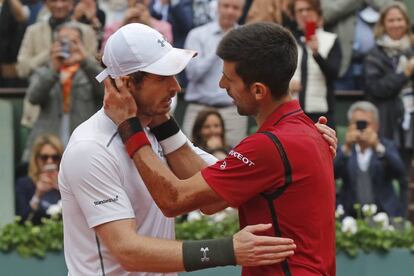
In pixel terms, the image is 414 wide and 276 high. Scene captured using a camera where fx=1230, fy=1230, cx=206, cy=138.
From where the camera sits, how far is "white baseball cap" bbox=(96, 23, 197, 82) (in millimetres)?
4590

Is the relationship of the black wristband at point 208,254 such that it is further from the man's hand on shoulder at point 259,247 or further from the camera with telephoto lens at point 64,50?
the camera with telephoto lens at point 64,50

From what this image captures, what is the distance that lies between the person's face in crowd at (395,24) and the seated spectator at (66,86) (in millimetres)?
2404

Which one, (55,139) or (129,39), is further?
(55,139)

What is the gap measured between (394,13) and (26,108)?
3249mm

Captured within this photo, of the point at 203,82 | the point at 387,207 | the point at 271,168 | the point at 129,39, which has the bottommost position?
the point at 387,207

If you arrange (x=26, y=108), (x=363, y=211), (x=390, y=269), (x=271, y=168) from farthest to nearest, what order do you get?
(x=26, y=108), (x=363, y=211), (x=390, y=269), (x=271, y=168)

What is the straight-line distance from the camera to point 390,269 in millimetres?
7629

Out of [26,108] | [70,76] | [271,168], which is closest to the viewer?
[271,168]

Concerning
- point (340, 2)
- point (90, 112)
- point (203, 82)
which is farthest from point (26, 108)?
point (340, 2)

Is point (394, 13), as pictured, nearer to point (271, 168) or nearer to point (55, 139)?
point (55, 139)

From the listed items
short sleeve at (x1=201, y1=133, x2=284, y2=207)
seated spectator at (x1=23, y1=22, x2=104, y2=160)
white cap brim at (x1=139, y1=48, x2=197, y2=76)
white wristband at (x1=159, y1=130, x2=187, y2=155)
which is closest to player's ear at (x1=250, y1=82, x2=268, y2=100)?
short sleeve at (x1=201, y1=133, x2=284, y2=207)

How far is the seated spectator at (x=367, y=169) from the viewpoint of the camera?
914 centimetres

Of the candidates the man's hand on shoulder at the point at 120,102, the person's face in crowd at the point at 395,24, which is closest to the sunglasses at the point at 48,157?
the person's face in crowd at the point at 395,24

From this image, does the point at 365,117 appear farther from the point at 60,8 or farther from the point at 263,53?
the point at 263,53
